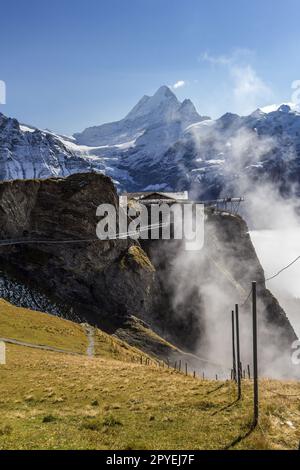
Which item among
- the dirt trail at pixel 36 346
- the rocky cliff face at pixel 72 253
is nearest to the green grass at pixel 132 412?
the dirt trail at pixel 36 346

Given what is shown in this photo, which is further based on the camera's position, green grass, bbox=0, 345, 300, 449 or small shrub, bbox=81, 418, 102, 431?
small shrub, bbox=81, 418, 102, 431

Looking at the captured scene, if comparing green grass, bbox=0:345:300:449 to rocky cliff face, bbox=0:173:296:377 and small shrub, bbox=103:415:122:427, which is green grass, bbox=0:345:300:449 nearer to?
small shrub, bbox=103:415:122:427

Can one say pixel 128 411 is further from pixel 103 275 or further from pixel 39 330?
pixel 103 275

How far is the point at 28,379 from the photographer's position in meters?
36.8

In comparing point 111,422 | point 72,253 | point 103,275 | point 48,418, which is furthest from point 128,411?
point 103,275

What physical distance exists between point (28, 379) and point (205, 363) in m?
62.3

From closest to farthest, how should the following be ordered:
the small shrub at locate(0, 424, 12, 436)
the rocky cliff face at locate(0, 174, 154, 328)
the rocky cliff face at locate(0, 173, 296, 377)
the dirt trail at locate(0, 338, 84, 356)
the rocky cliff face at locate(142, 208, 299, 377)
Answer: the small shrub at locate(0, 424, 12, 436) < the dirt trail at locate(0, 338, 84, 356) < the rocky cliff face at locate(0, 173, 296, 377) < the rocky cliff face at locate(0, 174, 154, 328) < the rocky cliff face at locate(142, 208, 299, 377)

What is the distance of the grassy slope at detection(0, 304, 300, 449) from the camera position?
20.0 metres

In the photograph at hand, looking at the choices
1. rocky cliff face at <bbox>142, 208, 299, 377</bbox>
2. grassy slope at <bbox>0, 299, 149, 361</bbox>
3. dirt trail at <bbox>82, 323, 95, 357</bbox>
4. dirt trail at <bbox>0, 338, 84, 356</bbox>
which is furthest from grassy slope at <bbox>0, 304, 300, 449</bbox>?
rocky cliff face at <bbox>142, 208, 299, 377</bbox>

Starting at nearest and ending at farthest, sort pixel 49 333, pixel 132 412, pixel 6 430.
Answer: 1. pixel 6 430
2. pixel 132 412
3. pixel 49 333

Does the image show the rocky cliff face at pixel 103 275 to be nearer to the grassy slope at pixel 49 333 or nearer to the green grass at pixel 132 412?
the grassy slope at pixel 49 333

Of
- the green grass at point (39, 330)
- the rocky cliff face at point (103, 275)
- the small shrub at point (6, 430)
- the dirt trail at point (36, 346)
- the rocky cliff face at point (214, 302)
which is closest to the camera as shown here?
the small shrub at point (6, 430)

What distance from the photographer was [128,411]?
A: 26.8 meters

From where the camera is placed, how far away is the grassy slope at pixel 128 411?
20.0 meters
